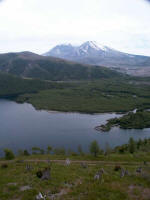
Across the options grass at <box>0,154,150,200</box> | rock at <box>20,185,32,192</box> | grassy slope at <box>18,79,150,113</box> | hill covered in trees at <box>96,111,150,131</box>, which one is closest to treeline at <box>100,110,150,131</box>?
hill covered in trees at <box>96,111,150,131</box>

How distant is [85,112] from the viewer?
121250 mm

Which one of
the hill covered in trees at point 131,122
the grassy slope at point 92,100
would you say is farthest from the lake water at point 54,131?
the grassy slope at point 92,100

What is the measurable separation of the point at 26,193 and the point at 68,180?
513 cm

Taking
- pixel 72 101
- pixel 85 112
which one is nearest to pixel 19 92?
pixel 72 101

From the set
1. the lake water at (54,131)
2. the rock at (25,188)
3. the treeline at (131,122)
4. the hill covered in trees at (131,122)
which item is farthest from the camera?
the treeline at (131,122)

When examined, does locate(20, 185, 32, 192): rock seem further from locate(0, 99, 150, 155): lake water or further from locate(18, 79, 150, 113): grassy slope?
locate(18, 79, 150, 113): grassy slope

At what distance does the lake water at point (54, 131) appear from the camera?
73.1m

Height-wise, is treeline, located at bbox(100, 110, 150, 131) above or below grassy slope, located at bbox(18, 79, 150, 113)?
below

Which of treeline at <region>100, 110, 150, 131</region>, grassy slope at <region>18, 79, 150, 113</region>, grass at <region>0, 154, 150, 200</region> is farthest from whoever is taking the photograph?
grassy slope at <region>18, 79, 150, 113</region>

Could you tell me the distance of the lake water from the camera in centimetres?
7309

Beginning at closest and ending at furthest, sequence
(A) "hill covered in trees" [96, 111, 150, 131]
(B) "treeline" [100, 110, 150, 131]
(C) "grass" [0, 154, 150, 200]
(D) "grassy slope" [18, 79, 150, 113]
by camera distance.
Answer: (C) "grass" [0, 154, 150, 200]
(A) "hill covered in trees" [96, 111, 150, 131]
(B) "treeline" [100, 110, 150, 131]
(D) "grassy slope" [18, 79, 150, 113]

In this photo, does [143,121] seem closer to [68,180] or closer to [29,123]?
[29,123]

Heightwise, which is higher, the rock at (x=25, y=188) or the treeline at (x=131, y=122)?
the rock at (x=25, y=188)

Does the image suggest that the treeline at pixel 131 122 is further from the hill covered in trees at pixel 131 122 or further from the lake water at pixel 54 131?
the lake water at pixel 54 131
